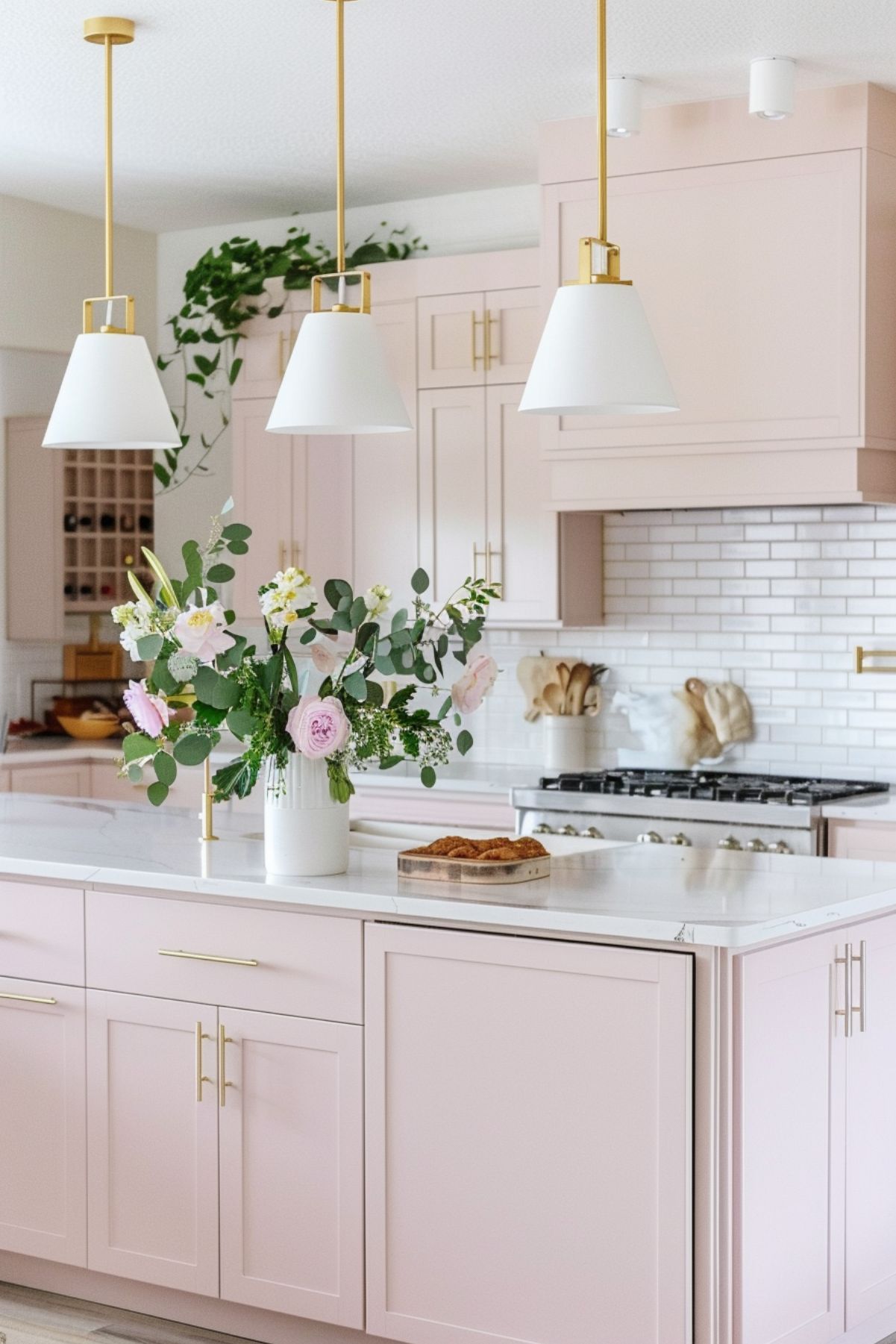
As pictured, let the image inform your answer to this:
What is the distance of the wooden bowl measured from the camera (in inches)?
257

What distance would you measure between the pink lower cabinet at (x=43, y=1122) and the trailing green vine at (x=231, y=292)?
2832 millimetres

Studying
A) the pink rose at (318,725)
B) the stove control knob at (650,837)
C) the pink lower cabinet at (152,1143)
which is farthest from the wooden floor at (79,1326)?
the stove control knob at (650,837)

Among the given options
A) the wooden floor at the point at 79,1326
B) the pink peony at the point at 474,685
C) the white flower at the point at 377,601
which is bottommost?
the wooden floor at the point at 79,1326

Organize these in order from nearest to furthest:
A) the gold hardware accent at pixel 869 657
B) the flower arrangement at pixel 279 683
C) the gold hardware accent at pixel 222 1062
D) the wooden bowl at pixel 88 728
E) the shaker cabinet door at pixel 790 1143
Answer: the shaker cabinet door at pixel 790 1143, the flower arrangement at pixel 279 683, the gold hardware accent at pixel 222 1062, the gold hardware accent at pixel 869 657, the wooden bowl at pixel 88 728

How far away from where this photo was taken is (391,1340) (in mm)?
3279

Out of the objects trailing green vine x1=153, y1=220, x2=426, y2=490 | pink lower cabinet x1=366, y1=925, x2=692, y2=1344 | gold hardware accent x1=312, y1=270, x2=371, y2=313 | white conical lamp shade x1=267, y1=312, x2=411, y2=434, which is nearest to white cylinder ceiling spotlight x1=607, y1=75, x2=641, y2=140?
trailing green vine x1=153, y1=220, x2=426, y2=490

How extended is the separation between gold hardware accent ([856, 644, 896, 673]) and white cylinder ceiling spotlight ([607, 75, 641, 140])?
1694 millimetres

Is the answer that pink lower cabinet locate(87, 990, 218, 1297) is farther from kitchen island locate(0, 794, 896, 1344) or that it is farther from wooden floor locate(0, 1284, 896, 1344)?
wooden floor locate(0, 1284, 896, 1344)

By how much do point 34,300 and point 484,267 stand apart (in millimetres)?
1738

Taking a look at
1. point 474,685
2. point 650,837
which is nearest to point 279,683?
point 474,685

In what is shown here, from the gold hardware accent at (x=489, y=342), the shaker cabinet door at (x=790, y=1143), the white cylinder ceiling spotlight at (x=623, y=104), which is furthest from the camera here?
the gold hardware accent at (x=489, y=342)

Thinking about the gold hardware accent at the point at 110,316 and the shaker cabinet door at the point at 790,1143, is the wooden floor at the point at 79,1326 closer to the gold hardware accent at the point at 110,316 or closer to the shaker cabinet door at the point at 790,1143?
the shaker cabinet door at the point at 790,1143

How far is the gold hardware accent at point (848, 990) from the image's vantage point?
3150 millimetres

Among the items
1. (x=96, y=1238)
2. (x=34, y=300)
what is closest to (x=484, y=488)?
(x=34, y=300)
